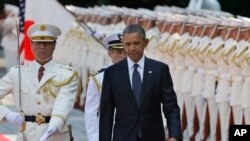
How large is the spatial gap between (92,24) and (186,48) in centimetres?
636

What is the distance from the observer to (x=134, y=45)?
29.5ft

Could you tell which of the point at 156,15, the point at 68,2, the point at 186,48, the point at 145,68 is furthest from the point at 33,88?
the point at 68,2

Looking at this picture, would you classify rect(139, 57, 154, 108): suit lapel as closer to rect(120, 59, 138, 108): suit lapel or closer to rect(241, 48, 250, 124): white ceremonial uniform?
rect(120, 59, 138, 108): suit lapel

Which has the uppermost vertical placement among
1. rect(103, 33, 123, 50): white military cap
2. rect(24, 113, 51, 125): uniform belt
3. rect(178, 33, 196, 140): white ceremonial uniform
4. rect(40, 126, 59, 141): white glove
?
rect(103, 33, 123, 50): white military cap

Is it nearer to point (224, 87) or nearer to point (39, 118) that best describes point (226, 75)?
point (224, 87)

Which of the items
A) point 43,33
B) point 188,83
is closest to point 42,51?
point 43,33

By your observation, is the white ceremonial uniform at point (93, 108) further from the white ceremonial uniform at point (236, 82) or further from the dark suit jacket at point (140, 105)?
the white ceremonial uniform at point (236, 82)

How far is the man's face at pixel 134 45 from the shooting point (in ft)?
29.5

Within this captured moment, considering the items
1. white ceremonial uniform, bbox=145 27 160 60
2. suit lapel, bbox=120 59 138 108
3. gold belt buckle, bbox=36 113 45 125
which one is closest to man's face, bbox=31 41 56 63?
gold belt buckle, bbox=36 113 45 125

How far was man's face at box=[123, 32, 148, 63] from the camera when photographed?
354 inches

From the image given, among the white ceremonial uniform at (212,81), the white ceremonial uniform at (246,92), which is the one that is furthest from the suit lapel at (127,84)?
the white ceremonial uniform at (212,81)

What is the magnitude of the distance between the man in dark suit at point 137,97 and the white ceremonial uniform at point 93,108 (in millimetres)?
832

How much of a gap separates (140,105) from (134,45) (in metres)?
0.41

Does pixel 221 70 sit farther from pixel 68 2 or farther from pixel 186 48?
pixel 68 2
